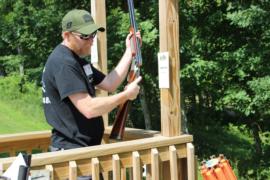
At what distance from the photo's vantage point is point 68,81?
8.55 ft

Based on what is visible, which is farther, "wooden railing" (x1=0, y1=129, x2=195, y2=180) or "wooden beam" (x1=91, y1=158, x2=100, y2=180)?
"wooden beam" (x1=91, y1=158, x2=100, y2=180)

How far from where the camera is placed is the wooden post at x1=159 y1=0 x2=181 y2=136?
9.89ft

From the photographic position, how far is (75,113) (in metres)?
2.79

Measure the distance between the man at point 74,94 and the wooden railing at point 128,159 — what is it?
17cm

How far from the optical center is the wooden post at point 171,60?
301 cm

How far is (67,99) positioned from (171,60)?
0.70 meters

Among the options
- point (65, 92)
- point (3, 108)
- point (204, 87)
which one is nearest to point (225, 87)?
point (204, 87)

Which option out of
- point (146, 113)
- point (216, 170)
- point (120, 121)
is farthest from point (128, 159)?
point (146, 113)

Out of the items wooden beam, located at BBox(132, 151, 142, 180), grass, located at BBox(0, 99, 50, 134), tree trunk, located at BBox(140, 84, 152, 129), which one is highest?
wooden beam, located at BBox(132, 151, 142, 180)

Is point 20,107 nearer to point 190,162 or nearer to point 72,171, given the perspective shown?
point 190,162

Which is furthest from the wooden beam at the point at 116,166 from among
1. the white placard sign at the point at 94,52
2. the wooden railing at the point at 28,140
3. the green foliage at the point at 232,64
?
the green foliage at the point at 232,64

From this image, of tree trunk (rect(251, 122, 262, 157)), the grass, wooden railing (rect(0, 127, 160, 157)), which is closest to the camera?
wooden railing (rect(0, 127, 160, 157))

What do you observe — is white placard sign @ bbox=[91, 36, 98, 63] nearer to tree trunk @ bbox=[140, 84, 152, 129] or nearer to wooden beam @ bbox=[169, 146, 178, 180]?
wooden beam @ bbox=[169, 146, 178, 180]

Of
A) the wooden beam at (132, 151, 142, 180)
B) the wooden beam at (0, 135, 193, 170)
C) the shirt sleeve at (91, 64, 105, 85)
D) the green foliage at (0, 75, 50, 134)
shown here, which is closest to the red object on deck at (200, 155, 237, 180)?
the wooden beam at (0, 135, 193, 170)
